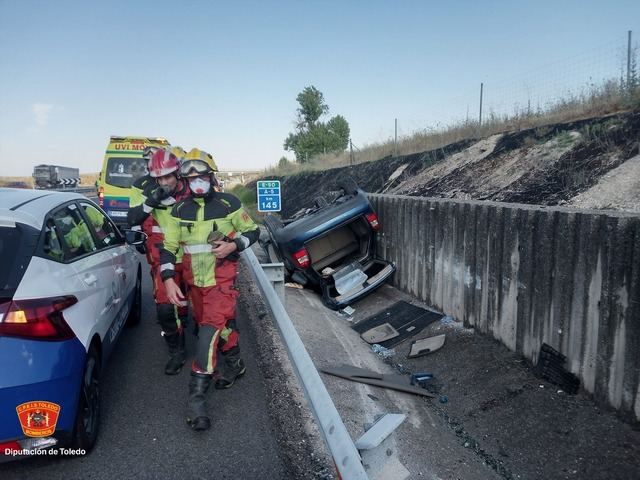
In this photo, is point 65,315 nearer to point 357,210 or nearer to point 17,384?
point 17,384

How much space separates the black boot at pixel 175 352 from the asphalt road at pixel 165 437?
0.08m

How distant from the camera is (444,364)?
5078mm

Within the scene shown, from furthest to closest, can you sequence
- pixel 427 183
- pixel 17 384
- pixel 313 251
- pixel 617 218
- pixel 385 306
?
pixel 427 183 < pixel 313 251 < pixel 385 306 < pixel 617 218 < pixel 17 384

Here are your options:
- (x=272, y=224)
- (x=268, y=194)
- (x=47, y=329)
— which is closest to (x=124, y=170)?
(x=268, y=194)

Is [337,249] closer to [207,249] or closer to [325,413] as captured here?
[207,249]

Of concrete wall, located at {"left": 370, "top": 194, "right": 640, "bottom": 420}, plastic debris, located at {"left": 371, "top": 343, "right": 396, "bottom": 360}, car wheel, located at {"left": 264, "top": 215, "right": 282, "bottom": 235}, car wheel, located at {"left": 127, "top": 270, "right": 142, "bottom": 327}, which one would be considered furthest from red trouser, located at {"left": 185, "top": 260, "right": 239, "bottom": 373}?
car wheel, located at {"left": 264, "top": 215, "right": 282, "bottom": 235}

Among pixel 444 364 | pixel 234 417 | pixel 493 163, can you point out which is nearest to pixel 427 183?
pixel 493 163

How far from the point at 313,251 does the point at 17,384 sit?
560cm

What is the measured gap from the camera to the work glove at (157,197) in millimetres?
4488

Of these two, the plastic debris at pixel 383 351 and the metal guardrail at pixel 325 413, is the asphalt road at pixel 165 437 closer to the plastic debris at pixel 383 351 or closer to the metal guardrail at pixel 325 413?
the metal guardrail at pixel 325 413

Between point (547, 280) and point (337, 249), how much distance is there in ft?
14.1

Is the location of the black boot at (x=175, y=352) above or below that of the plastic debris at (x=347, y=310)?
above

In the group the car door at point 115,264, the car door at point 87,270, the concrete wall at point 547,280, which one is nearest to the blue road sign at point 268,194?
the concrete wall at point 547,280

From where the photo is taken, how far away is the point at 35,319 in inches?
103
